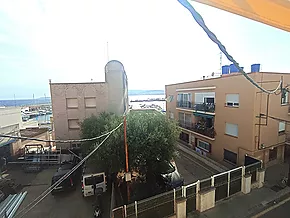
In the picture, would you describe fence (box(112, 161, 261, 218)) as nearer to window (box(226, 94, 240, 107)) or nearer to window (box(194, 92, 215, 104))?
window (box(226, 94, 240, 107))

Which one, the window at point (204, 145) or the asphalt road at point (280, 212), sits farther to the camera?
the window at point (204, 145)

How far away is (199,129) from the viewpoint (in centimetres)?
1658

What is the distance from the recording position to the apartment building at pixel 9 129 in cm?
1598

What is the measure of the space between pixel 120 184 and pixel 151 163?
2.73 m

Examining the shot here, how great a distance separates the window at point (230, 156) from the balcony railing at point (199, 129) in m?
1.71

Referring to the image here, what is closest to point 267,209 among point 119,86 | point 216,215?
point 216,215

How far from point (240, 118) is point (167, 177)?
7037 mm

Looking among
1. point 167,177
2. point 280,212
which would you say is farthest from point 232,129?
point 167,177

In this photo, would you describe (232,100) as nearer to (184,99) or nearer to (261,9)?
(184,99)

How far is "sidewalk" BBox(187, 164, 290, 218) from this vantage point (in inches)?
324

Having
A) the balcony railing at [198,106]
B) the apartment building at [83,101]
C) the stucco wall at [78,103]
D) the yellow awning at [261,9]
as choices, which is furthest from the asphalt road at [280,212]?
the stucco wall at [78,103]

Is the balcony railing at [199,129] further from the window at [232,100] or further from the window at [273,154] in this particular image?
the window at [273,154]

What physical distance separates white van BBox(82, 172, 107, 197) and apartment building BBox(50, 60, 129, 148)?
8.17m

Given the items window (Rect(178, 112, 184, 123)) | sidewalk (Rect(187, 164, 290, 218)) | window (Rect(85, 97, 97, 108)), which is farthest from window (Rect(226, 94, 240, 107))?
window (Rect(85, 97, 97, 108))
